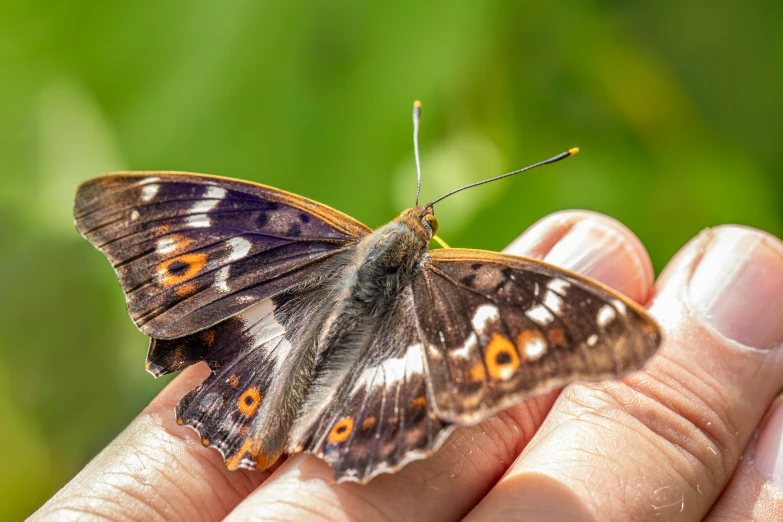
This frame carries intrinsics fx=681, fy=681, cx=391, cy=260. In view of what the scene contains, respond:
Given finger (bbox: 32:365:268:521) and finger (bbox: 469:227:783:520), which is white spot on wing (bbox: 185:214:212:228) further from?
finger (bbox: 469:227:783:520)

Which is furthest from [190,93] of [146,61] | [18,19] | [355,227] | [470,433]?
[470,433]

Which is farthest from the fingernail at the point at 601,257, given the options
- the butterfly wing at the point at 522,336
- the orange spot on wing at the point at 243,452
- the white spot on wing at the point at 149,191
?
the white spot on wing at the point at 149,191

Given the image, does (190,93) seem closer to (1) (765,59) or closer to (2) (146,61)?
(2) (146,61)

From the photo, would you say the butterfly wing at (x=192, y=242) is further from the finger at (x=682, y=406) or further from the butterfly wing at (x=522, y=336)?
the finger at (x=682, y=406)

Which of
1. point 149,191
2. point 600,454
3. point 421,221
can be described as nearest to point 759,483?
point 600,454

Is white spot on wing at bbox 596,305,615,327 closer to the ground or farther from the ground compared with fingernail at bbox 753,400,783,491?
farther from the ground

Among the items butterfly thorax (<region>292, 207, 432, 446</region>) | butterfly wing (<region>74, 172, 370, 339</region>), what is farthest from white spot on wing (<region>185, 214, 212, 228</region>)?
butterfly thorax (<region>292, 207, 432, 446</region>)

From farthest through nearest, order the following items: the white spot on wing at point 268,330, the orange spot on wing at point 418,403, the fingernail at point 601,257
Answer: the fingernail at point 601,257, the white spot on wing at point 268,330, the orange spot on wing at point 418,403
